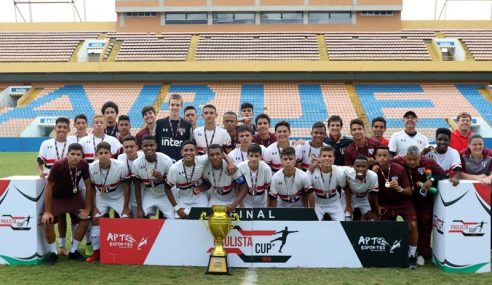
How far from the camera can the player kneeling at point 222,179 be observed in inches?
229

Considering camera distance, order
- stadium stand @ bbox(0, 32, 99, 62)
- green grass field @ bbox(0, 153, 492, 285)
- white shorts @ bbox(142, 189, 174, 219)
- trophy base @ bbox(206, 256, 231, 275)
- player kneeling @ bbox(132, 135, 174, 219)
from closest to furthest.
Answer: green grass field @ bbox(0, 153, 492, 285) → trophy base @ bbox(206, 256, 231, 275) → player kneeling @ bbox(132, 135, 174, 219) → white shorts @ bbox(142, 189, 174, 219) → stadium stand @ bbox(0, 32, 99, 62)

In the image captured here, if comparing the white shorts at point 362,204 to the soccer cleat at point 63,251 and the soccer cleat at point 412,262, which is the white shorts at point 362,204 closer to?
the soccer cleat at point 412,262

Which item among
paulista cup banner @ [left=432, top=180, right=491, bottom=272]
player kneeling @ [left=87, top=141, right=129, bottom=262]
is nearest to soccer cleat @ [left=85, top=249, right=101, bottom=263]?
player kneeling @ [left=87, top=141, right=129, bottom=262]

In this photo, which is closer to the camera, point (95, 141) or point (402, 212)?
point (402, 212)

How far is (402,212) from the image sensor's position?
225 inches

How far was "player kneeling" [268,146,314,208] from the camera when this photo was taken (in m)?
5.77

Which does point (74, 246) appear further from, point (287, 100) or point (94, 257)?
point (287, 100)

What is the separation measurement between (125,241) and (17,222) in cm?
130

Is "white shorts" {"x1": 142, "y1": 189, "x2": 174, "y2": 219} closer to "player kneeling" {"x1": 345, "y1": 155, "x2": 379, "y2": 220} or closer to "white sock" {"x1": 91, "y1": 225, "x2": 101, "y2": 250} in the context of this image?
"white sock" {"x1": 91, "y1": 225, "x2": 101, "y2": 250}

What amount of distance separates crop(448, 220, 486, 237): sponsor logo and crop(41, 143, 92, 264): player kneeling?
4.22 metres

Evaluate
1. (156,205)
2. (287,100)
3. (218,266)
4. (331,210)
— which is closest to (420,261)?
(331,210)

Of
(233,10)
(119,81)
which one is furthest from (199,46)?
(119,81)

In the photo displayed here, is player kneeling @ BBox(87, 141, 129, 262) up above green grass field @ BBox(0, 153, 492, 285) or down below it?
above

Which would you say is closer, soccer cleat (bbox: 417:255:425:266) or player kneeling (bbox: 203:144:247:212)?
soccer cleat (bbox: 417:255:425:266)
